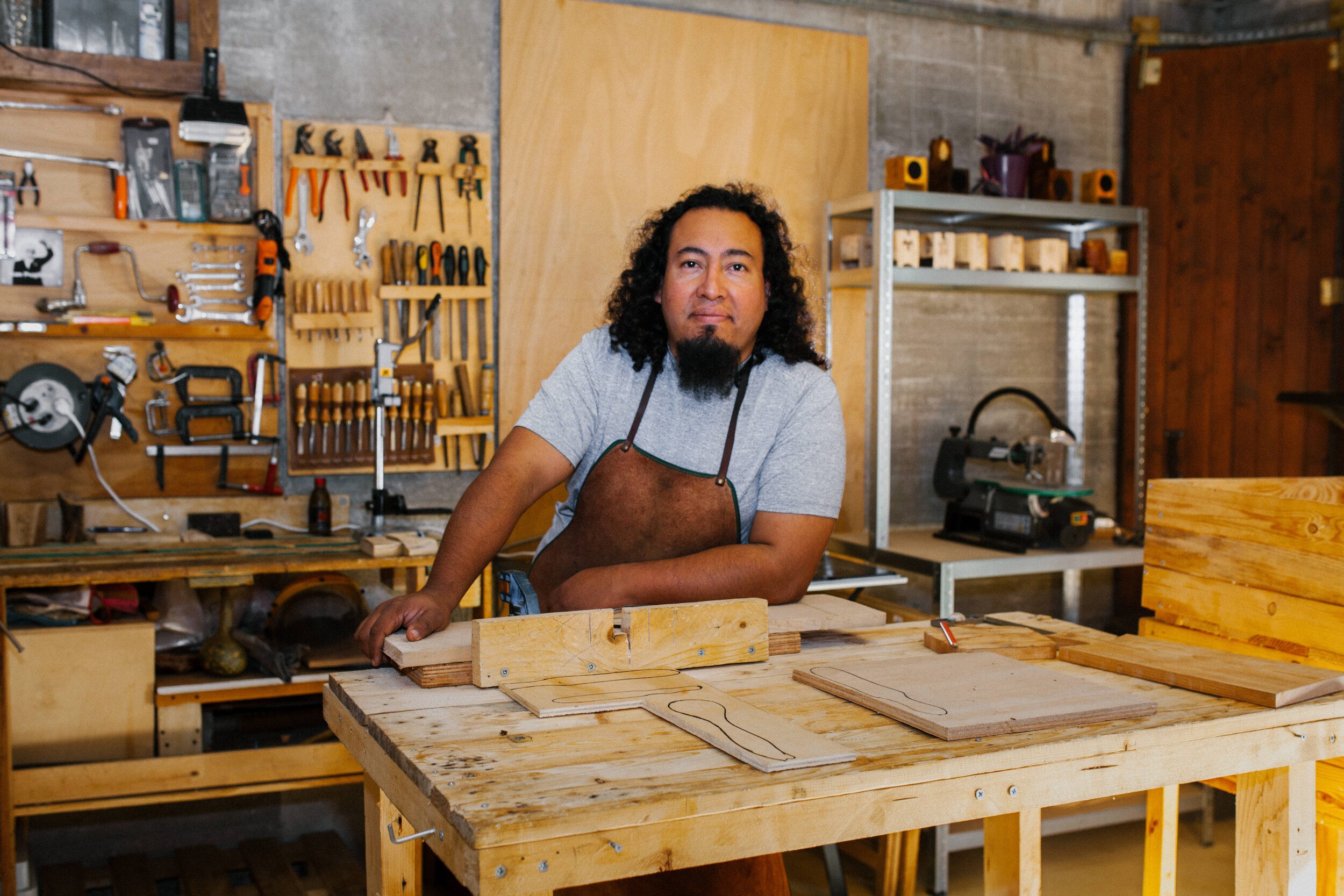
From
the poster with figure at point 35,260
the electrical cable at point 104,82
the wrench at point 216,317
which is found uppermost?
the electrical cable at point 104,82

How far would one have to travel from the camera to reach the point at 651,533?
2.21 m

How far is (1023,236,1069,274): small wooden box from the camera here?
12.8ft

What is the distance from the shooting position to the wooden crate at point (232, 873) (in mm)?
2969

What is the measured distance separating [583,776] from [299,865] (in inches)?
104

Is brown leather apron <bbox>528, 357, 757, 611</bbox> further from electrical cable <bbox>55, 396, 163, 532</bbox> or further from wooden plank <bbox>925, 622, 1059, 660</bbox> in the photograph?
electrical cable <bbox>55, 396, 163, 532</bbox>

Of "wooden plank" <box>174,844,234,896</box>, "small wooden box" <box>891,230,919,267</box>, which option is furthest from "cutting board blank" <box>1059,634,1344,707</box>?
"wooden plank" <box>174,844,234,896</box>

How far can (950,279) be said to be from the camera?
366cm

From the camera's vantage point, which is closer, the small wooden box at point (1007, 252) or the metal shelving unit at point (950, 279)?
→ the metal shelving unit at point (950, 279)

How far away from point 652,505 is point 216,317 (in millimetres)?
1832

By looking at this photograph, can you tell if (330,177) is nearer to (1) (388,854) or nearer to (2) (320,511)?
(2) (320,511)

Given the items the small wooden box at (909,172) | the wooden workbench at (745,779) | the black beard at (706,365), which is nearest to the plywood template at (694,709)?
the wooden workbench at (745,779)

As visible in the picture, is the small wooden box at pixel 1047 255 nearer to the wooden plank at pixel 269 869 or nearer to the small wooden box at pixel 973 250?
the small wooden box at pixel 973 250

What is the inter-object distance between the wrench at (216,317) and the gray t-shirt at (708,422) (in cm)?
151

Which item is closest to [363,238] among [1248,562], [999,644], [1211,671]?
[999,644]
